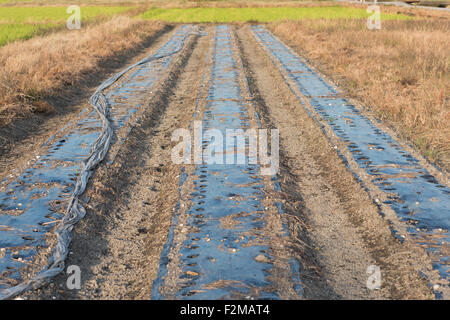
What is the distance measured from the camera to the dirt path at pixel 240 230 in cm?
383

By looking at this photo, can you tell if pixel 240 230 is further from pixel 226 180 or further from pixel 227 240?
pixel 226 180

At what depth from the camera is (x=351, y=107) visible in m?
8.82

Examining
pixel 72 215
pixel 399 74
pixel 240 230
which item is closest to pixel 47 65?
pixel 72 215

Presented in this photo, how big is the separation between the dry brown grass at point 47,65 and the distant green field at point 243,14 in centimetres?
1237

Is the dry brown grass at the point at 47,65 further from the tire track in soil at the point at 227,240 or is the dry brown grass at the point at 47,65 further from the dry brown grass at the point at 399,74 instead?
the dry brown grass at the point at 399,74

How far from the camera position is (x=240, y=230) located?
4.58 meters

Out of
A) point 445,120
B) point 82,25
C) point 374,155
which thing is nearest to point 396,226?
point 374,155

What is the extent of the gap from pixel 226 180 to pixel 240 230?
4.15 feet

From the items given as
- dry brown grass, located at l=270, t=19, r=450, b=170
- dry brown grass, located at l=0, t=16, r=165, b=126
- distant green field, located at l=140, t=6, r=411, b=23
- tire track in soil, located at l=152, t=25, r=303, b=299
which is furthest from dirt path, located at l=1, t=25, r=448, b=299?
distant green field, located at l=140, t=6, r=411, b=23

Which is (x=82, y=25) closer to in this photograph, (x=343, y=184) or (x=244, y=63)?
(x=244, y=63)

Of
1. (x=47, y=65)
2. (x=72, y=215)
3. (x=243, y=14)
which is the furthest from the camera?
(x=243, y=14)

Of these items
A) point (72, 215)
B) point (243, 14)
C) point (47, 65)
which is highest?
point (243, 14)

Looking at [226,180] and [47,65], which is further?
[47,65]

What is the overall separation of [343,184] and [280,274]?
2343 millimetres
